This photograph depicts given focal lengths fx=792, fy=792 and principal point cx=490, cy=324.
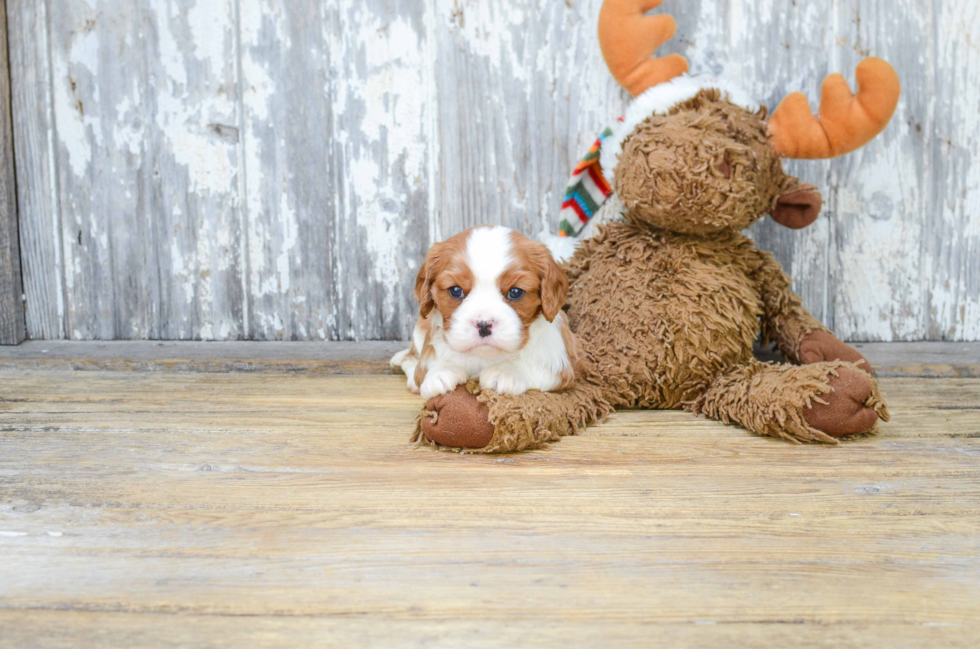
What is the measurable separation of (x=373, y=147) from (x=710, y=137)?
0.94 m

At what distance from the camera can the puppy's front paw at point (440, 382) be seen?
4.91 ft

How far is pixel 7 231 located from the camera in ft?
7.15

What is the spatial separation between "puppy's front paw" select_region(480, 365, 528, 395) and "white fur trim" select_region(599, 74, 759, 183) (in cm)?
53

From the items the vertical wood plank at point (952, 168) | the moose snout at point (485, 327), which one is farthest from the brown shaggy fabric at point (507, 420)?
the vertical wood plank at point (952, 168)

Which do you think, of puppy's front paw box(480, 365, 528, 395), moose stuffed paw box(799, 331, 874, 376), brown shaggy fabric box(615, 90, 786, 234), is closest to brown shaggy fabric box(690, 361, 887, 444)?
moose stuffed paw box(799, 331, 874, 376)

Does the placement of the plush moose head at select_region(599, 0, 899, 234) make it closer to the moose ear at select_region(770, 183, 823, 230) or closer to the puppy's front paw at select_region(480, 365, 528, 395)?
the moose ear at select_region(770, 183, 823, 230)

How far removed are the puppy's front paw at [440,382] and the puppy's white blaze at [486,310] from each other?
0.23ft

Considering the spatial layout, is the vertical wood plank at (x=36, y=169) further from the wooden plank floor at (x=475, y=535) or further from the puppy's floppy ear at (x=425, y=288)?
the puppy's floppy ear at (x=425, y=288)

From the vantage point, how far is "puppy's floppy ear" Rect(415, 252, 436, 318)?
1520 millimetres

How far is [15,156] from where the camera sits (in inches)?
86.2

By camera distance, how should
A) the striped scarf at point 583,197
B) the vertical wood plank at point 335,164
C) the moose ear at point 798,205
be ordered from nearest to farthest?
the moose ear at point 798,205 → the striped scarf at point 583,197 → the vertical wood plank at point 335,164

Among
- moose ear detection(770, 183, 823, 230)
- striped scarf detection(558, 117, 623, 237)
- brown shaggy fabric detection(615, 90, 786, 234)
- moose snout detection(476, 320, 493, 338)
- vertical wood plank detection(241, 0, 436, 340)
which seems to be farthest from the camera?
vertical wood plank detection(241, 0, 436, 340)

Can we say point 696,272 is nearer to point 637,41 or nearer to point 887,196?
point 637,41

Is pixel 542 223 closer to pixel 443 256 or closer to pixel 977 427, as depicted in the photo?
pixel 443 256
